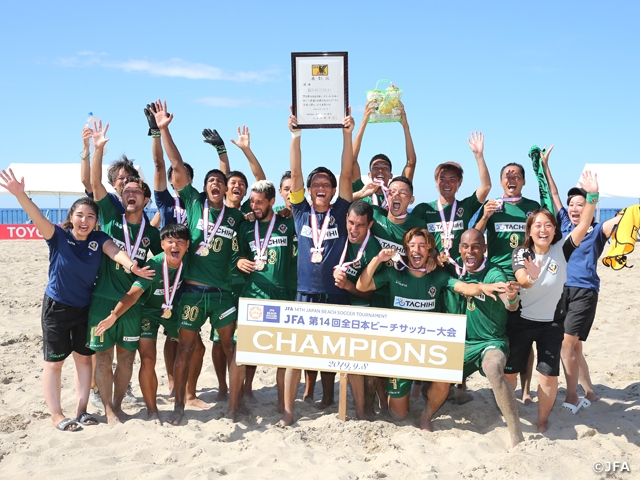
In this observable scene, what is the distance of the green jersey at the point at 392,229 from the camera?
5.62 metres

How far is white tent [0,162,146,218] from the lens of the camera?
28.6 m

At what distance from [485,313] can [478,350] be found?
34 cm

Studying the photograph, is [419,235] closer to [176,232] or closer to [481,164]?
[481,164]

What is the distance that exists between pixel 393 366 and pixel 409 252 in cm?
106

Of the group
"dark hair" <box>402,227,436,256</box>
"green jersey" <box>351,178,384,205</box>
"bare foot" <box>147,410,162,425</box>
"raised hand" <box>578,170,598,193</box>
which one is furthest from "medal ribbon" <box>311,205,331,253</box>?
"raised hand" <box>578,170,598,193</box>

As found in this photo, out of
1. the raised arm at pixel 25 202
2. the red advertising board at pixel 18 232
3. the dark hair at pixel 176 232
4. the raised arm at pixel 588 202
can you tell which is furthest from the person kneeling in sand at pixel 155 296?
the red advertising board at pixel 18 232

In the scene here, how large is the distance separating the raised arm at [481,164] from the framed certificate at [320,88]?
1.44m

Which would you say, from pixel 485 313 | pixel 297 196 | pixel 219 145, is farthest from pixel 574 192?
pixel 219 145

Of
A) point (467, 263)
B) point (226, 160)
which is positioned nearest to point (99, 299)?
point (226, 160)

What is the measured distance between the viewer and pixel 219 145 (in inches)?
281

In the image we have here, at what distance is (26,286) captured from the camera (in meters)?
12.6

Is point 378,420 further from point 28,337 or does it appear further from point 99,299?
point 28,337

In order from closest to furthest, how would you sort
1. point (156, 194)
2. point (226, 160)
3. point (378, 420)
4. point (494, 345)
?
point (494, 345) < point (378, 420) < point (156, 194) < point (226, 160)

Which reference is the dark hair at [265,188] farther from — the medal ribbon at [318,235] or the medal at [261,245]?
the medal ribbon at [318,235]
